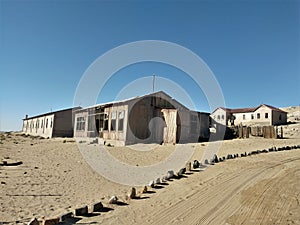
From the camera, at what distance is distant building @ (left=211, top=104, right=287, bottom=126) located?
1942 inches

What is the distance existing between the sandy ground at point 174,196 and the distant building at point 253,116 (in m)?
38.2

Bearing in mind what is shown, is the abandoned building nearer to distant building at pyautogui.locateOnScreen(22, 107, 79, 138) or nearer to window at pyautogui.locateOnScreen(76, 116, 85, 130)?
Answer: window at pyautogui.locateOnScreen(76, 116, 85, 130)

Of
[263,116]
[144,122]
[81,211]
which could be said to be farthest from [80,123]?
[263,116]

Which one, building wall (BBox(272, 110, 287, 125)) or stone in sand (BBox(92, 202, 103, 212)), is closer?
stone in sand (BBox(92, 202, 103, 212))

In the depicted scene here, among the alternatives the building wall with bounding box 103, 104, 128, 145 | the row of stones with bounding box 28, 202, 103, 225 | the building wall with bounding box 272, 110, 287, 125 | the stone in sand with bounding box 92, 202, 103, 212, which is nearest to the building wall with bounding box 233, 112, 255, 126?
the building wall with bounding box 272, 110, 287, 125

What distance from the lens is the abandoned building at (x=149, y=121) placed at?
22156 millimetres

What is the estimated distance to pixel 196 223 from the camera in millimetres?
5488

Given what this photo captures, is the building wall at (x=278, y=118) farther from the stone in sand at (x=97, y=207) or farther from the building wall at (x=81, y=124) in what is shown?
the stone in sand at (x=97, y=207)

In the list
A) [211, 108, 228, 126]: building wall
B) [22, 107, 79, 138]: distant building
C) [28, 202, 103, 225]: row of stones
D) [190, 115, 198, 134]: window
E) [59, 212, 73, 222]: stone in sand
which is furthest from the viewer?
[211, 108, 228, 126]: building wall

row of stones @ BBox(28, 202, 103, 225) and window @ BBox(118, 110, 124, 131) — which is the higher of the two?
window @ BBox(118, 110, 124, 131)

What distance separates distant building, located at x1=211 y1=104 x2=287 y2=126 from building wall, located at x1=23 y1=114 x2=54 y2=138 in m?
30.5

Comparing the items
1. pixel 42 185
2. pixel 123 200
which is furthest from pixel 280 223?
pixel 42 185

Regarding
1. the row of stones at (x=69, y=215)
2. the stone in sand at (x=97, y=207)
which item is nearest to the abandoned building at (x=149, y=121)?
the stone in sand at (x=97, y=207)

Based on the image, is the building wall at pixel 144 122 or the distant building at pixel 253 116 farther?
the distant building at pixel 253 116
